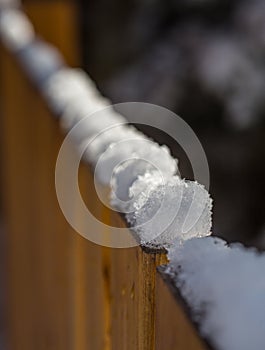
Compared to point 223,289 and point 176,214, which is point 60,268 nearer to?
point 176,214

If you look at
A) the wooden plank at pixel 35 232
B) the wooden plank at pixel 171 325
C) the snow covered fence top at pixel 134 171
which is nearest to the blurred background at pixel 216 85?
the wooden plank at pixel 35 232

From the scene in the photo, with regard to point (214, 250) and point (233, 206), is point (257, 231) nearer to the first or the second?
point (233, 206)

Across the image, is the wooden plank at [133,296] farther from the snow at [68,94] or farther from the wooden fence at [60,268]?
the snow at [68,94]

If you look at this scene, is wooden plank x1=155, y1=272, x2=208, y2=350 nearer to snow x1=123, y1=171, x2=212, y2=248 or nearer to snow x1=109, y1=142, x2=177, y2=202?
snow x1=123, y1=171, x2=212, y2=248

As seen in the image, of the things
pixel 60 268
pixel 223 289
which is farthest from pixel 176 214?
pixel 60 268

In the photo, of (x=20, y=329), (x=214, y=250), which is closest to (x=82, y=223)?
(x=214, y=250)

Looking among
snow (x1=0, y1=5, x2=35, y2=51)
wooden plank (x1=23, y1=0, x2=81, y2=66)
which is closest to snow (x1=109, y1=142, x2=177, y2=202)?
snow (x1=0, y1=5, x2=35, y2=51)
